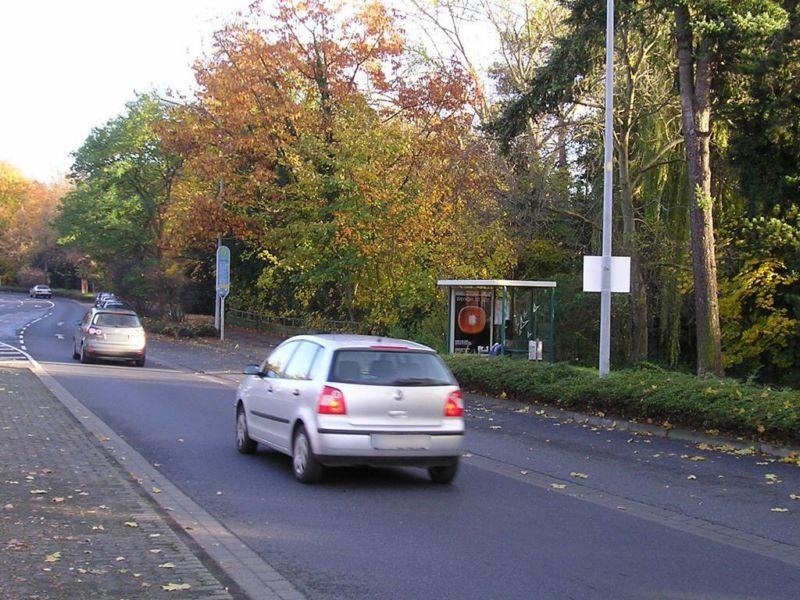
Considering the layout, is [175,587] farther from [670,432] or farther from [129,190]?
[129,190]

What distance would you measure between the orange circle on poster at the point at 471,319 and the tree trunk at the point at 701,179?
19.8 feet

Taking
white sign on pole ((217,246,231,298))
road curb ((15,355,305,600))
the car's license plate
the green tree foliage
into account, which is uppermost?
the green tree foliage

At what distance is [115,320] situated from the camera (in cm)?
2634

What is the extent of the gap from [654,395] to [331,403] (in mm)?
7172

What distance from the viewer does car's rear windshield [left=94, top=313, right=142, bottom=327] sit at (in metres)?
26.1

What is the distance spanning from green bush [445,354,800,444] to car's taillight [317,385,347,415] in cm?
643

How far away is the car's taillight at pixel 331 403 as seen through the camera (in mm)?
9094

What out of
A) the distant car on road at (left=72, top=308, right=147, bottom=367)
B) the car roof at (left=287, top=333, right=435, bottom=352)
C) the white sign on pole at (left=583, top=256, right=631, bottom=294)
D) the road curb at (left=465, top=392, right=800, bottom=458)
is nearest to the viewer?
the car roof at (left=287, top=333, right=435, bottom=352)

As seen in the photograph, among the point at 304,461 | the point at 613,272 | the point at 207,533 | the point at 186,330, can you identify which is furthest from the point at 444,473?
the point at 186,330

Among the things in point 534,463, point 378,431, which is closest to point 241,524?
point 378,431

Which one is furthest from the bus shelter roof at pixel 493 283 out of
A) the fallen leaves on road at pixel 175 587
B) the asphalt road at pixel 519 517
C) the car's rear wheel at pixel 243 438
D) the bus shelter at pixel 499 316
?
the fallen leaves on road at pixel 175 587

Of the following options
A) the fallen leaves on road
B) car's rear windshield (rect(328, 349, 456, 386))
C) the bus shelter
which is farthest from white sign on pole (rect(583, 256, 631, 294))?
the fallen leaves on road

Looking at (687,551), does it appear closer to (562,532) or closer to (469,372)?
(562,532)

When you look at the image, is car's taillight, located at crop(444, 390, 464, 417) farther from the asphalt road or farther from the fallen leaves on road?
the fallen leaves on road
